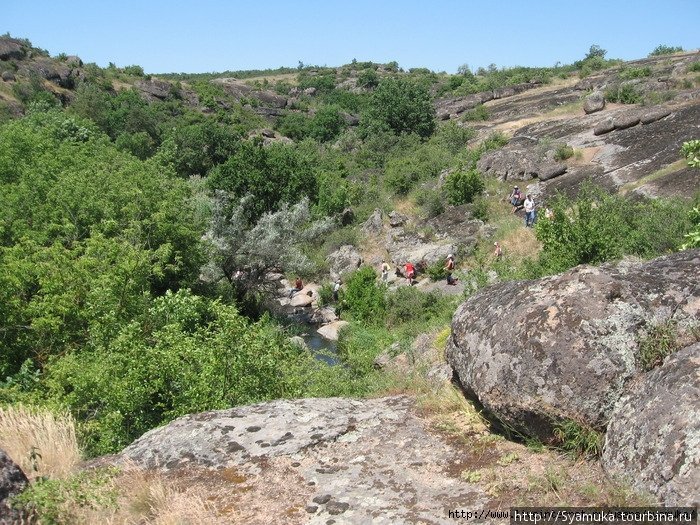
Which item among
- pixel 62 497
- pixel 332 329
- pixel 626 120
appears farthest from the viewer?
pixel 626 120

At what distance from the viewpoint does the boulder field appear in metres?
4.54

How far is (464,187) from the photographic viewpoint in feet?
109

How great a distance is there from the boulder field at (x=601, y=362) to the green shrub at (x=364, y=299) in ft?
64.4

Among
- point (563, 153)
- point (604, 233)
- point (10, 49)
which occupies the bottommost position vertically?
point (604, 233)

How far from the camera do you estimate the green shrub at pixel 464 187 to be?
3297 centimetres

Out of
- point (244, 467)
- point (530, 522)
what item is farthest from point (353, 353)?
point (530, 522)

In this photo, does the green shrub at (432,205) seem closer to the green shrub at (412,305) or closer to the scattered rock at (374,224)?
the scattered rock at (374,224)

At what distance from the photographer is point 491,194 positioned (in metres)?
32.7

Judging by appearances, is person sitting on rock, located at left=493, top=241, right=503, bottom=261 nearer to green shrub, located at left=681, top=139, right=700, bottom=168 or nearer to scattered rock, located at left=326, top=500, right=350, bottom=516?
green shrub, located at left=681, top=139, right=700, bottom=168

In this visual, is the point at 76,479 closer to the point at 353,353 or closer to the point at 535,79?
the point at 353,353

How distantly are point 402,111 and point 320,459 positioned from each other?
50.7 meters

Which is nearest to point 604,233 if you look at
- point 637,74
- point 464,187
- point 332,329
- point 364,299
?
point 364,299

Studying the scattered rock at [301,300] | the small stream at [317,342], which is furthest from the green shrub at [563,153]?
the small stream at [317,342]

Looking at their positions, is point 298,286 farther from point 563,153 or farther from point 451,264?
point 563,153
